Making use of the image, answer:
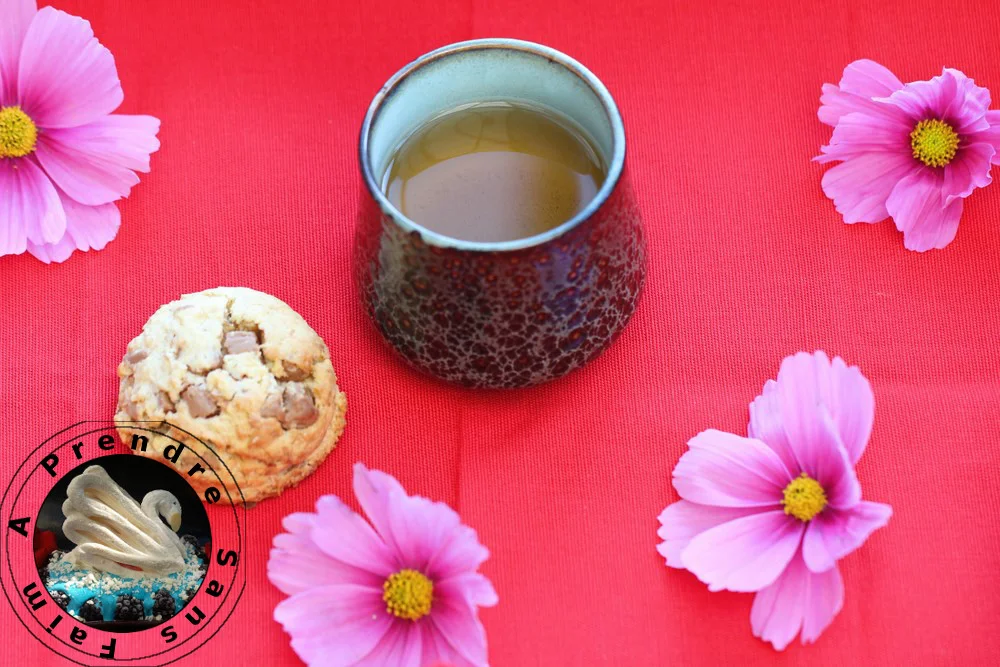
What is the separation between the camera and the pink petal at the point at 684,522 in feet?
2.60

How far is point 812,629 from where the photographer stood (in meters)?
0.75

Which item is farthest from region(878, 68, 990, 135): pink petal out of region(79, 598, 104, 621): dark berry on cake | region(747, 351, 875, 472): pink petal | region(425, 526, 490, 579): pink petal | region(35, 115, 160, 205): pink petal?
region(79, 598, 104, 621): dark berry on cake

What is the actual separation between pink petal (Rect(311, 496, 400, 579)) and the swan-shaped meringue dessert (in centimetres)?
13

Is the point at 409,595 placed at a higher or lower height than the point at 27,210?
lower

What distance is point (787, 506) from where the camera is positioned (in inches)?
30.4

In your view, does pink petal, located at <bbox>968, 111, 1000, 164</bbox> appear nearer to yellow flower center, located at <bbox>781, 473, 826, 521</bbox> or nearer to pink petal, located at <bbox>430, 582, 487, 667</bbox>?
yellow flower center, located at <bbox>781, 473, 826, 521</bbox>

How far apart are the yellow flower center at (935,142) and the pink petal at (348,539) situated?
0.54 meters

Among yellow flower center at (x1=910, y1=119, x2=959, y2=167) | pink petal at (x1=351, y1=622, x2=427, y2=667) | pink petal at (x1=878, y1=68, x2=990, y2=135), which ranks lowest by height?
pink petal at (x1=351, y1=622, x2=427, y2=667)

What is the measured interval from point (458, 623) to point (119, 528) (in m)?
0.27

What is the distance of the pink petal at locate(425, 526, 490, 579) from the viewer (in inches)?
28.0

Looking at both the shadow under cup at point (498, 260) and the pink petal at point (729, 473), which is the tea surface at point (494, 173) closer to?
the shadow under cup at point (498, 260)

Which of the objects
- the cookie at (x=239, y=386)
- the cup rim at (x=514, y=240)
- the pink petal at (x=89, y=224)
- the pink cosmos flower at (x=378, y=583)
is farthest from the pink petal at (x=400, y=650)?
the pink petal at (x=89, y=224)

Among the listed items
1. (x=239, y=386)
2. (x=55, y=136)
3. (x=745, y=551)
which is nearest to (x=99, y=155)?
(x=55, y=136)

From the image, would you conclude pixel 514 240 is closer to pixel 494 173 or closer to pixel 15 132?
pixel 494 173
